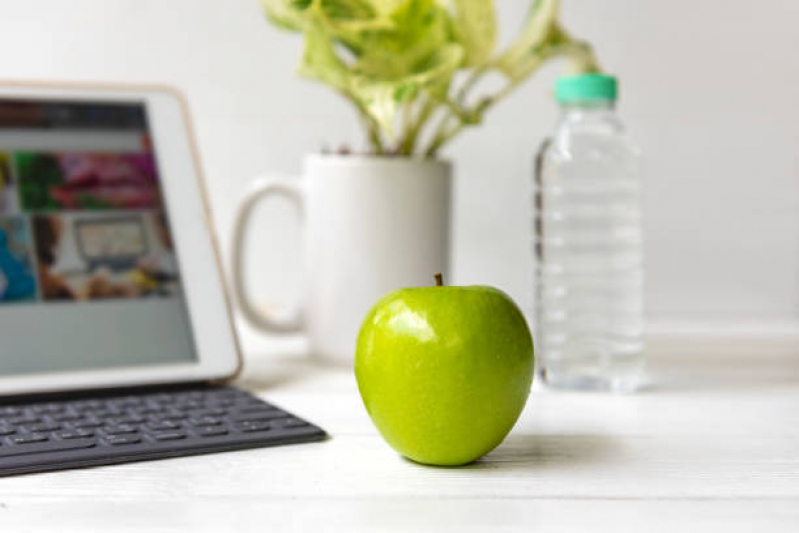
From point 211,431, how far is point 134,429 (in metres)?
0.06

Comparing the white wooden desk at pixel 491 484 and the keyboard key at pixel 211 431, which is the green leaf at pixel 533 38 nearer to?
the white wooden desk at pixel 491 484

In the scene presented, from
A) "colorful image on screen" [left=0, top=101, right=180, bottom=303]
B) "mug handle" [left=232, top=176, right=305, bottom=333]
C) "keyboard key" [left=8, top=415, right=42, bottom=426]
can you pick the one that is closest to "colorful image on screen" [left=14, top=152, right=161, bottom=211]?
"colorful image on screen" [left=0, top=101, right=180, bottom=303]

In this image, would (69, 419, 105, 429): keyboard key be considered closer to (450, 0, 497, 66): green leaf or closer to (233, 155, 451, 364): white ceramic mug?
(233, 155, 451, 364): white ceramic mug

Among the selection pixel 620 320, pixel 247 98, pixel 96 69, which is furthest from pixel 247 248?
pixel 620 320

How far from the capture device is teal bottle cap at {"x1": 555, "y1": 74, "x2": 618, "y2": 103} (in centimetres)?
79

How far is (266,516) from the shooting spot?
475mm

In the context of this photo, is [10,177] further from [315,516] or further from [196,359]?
[315,516]

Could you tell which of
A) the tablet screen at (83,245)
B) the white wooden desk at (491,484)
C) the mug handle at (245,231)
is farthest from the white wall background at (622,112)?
the white wooden desk at (491,484)

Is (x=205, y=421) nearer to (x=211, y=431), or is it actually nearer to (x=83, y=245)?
(x=211, y=431)

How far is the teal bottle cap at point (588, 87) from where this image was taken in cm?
79

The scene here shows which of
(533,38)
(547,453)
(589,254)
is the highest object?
(533,38)

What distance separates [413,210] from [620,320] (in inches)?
9.5

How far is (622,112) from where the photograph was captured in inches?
47.8

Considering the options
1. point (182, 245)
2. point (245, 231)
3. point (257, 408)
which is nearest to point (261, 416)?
point (257, 408)
